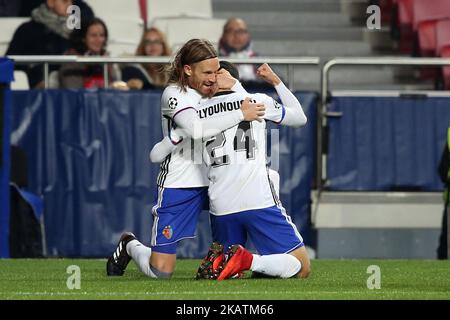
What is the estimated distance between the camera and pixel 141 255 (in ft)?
33.8

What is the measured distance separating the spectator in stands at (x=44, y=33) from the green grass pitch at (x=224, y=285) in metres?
3.78

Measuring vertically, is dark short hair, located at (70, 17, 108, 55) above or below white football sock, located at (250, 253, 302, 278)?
above

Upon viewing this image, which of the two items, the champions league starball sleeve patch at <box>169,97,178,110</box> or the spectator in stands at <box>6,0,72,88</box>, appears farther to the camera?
the spectator in stands at <box>6,0,72,88</box>

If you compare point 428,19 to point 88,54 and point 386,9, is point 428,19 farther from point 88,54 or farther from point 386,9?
point 88,54

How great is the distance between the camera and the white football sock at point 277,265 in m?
9.73

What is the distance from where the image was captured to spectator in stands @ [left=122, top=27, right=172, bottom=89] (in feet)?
48.6

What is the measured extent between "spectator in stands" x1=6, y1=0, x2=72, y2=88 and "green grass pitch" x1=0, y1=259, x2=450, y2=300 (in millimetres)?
3775

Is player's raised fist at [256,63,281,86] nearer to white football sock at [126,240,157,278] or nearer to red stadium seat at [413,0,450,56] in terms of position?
white football sock at [126,240,157,278]

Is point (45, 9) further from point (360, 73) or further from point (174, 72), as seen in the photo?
point (174, 72)

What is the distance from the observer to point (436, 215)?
14.6 metres

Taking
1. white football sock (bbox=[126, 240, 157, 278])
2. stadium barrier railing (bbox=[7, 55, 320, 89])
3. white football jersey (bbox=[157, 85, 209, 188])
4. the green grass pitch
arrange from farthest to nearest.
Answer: stadium barrier railing (bbox=[7, 55, 320, 89]) < white football sock (bbox=[126, 240, 157, 278]) < white football jersey (bbox=[157, 85, 209, 188]) < the green grass pitch

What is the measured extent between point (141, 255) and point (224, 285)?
4.11ft
